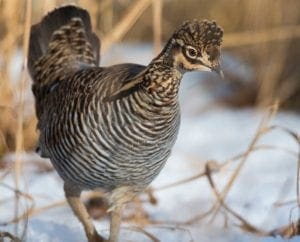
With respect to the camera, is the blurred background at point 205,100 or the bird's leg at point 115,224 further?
the blurred background at point 205,100

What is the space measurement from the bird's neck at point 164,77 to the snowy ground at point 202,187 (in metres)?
0.77

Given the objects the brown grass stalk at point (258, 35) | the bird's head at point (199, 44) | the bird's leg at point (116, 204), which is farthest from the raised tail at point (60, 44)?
the brown grass stalk at point (258, 35)

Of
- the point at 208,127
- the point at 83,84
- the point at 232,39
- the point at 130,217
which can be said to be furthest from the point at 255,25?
the point at 83,84

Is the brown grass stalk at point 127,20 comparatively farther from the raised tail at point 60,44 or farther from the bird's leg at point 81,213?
the bird's leg at point 81,213

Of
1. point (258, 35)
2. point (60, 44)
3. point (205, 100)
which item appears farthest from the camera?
point (205, 100)

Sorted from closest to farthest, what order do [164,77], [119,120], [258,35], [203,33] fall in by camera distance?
1. [203,33]
2. [164,77]
3. [119,120]
4. [258,35]

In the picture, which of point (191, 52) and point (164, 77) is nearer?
point (191, 52)

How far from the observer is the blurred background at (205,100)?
506cm

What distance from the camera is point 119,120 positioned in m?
3.53

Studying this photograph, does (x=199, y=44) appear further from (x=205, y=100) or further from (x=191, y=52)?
(x=205, y=100)

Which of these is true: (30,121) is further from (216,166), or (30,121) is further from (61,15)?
(216,166)

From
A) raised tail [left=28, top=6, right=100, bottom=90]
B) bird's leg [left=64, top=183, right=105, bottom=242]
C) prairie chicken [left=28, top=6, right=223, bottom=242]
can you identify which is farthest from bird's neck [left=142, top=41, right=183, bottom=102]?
raised tail [left=28, top=6, right=100, bottom=90]

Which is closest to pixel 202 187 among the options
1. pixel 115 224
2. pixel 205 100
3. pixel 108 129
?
pixel 115 224

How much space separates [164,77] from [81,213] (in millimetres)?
1087
